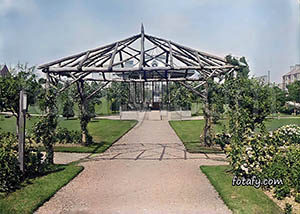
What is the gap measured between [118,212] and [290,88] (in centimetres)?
3852

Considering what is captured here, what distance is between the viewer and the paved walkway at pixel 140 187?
16.1 feet

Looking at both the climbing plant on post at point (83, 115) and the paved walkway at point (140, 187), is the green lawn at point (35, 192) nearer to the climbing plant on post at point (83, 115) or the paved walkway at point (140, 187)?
the paved walkway at point (140, 187)

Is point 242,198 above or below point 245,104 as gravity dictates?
below

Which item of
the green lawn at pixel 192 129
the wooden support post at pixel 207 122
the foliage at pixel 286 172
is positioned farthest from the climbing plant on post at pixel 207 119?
the foliage at pixel 286 172

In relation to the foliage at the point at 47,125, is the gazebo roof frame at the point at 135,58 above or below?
above

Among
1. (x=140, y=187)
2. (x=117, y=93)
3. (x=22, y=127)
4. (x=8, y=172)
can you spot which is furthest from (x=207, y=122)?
(x=117, y=93)

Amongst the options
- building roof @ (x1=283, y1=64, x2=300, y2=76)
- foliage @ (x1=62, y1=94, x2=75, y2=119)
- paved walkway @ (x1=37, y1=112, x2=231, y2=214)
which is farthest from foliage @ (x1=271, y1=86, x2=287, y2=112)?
building roof @ (x1=283, y1=64, x2=300, y2=76)

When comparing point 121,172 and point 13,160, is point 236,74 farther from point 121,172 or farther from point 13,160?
point 13,160

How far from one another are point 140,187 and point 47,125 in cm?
343

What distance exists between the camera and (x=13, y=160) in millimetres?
6223

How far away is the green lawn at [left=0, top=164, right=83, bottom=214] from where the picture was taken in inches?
189

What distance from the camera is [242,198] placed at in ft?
17.2

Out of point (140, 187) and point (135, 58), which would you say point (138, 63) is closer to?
point (135, 58)

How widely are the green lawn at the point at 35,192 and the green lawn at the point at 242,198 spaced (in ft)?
10.9
